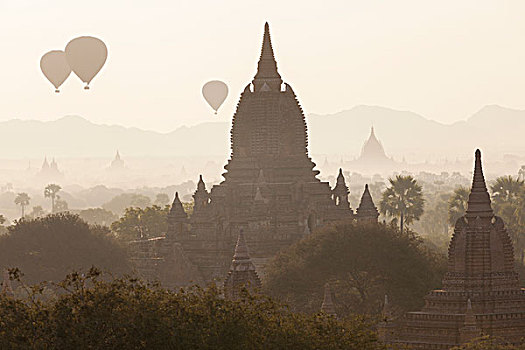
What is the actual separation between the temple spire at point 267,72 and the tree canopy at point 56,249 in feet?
40.2

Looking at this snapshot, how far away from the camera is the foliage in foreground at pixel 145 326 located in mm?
Answer: 44594

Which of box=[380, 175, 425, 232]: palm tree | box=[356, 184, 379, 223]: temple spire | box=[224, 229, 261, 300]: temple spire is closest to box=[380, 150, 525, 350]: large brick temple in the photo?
box=[224, 229, 261, 300]: temple spire

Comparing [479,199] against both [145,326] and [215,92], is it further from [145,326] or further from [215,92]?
[215,92]

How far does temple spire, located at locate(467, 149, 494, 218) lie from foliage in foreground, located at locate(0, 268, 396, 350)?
671 inches

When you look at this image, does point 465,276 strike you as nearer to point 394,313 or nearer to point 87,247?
point 394,313

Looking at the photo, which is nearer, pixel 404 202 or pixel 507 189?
pixel 404 202

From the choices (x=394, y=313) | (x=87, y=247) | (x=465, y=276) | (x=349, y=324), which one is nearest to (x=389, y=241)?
(x=394, y=313)

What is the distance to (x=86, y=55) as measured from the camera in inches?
5118

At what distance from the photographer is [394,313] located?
6944cm

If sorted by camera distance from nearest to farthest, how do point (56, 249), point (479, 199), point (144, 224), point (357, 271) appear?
point (479, 199), point (357, 271), point (56, 249), point (144, 224)

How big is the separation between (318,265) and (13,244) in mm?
23799

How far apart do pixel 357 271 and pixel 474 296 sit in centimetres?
1421

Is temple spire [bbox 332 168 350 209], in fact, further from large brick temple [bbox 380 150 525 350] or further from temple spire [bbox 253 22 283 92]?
large brick temple [bbox 380 150 525 350]

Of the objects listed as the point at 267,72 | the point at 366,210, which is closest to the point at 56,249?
the point at 267,72
